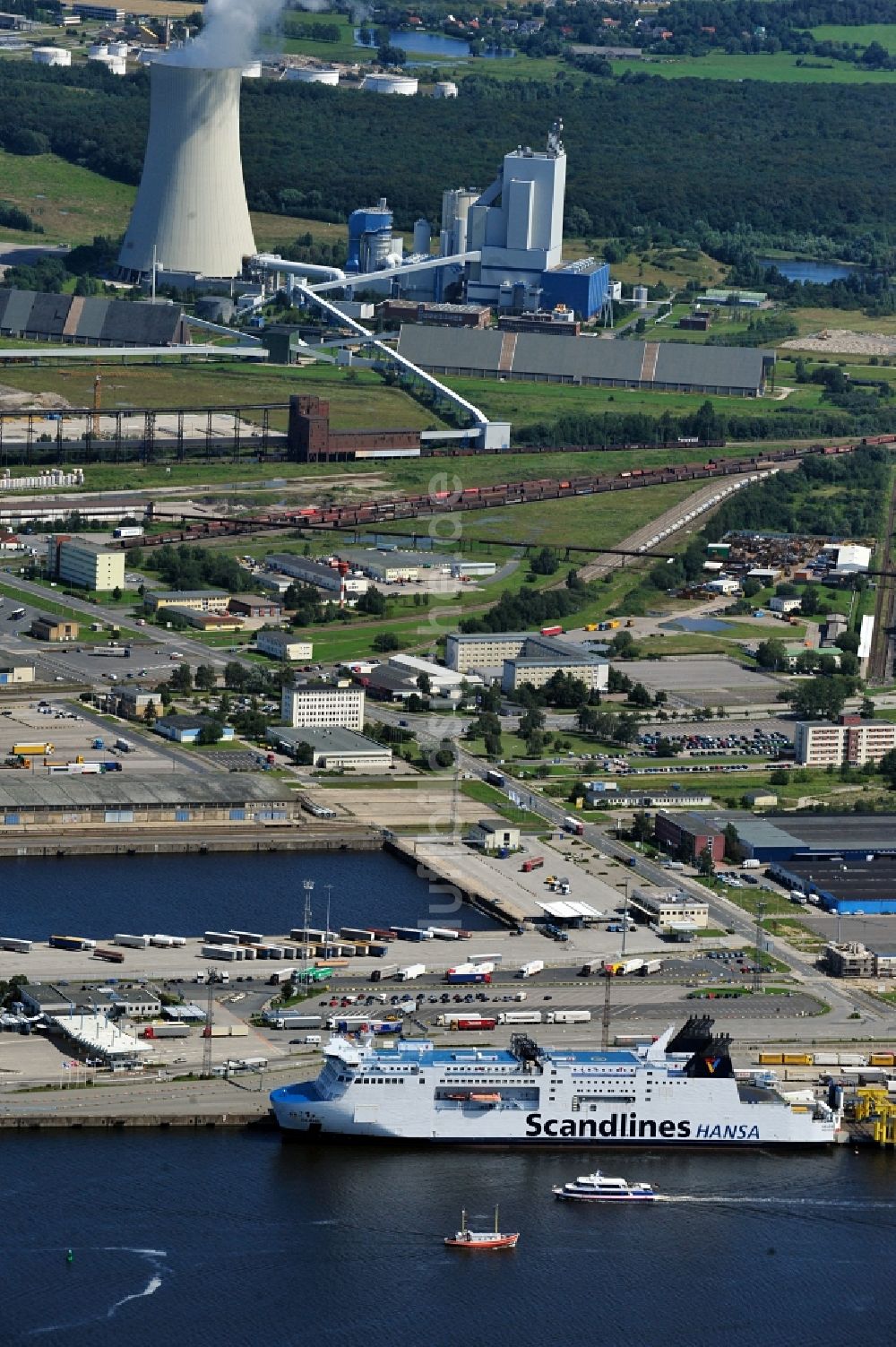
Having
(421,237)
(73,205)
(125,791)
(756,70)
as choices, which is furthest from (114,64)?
(125,791)

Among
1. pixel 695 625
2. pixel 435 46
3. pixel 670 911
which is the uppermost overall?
pixel 435 46

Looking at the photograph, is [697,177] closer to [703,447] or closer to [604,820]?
[703,447]

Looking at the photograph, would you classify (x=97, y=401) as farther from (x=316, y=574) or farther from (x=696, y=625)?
(x=696, y=625)

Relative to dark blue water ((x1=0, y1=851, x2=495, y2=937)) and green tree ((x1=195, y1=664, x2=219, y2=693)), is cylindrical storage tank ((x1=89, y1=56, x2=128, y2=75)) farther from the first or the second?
dark blue water ((x1=0, y1=851, x2=495, y2=937))

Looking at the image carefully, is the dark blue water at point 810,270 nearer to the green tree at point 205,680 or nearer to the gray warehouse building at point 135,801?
the green tree at point 205,680

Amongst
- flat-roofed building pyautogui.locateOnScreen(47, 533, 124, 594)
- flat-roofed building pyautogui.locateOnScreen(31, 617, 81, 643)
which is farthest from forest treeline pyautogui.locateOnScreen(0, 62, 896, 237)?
flat-roofed building pyautogui.locateOnScreen(31, 617, 81, 643)

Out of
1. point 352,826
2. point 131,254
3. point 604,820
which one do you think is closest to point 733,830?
point 604,820
